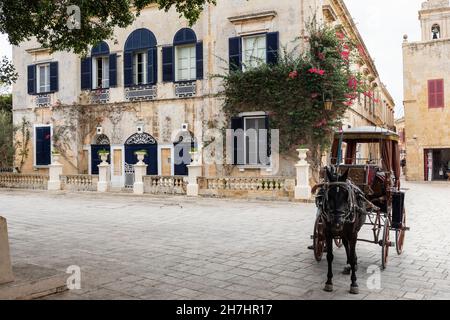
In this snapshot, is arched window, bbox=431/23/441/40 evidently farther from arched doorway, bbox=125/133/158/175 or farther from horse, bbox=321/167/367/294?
horse, bbox=321/167/367/294

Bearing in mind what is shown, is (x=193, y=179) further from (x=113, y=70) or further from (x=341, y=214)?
(x=341, y=214)

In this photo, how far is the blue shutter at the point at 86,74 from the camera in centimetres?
2183

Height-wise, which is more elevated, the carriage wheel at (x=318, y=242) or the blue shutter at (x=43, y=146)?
the blue shutter at (x=43, y=146)

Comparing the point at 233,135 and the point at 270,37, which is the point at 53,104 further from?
the point at 270,37

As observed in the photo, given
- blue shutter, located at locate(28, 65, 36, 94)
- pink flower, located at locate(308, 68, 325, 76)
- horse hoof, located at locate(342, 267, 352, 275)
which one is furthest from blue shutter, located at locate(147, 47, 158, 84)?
horse hoof, located at locate(342, 267, 352, 275)

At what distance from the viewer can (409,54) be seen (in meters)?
30.0

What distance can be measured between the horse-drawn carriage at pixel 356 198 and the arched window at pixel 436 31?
2822 centimetres

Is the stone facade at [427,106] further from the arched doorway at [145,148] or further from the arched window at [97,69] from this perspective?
the arched window at [97,69]

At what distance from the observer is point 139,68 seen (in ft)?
69.4

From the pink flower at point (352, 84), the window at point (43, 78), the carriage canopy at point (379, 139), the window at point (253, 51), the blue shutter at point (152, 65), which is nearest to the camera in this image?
the carriage canopy at point (379, 139)

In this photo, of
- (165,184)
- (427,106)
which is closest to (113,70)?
(165,184)

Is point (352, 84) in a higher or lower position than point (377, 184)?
higher

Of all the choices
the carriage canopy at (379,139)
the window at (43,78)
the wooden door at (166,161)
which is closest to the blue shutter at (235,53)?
the wooden door at (166,161)

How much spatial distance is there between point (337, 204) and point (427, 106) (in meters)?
27.2
